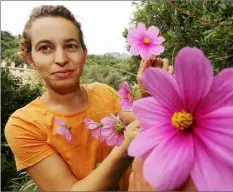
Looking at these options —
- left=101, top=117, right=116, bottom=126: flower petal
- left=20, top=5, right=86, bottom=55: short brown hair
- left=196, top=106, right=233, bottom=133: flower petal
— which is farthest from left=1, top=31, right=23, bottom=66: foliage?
left=196, top=106, right=233, bottom=133: flower petal

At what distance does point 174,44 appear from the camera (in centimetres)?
41

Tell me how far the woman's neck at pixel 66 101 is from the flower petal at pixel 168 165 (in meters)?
0.19

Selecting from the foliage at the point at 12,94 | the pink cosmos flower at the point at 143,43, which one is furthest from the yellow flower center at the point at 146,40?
the foliage at the point at 12,94

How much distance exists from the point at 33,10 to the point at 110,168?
0.66 feet

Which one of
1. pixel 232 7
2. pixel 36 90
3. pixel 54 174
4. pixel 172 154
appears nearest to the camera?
pixel 172 154

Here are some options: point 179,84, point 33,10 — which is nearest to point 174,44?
point 33,10

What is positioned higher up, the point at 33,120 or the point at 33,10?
the point at 33,10

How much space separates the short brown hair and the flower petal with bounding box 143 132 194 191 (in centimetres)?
20

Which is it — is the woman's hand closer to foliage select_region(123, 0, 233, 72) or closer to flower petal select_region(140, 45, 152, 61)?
flower petal select_region(140, 45, 152, 61)

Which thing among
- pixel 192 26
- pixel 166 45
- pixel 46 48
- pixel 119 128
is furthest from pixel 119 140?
pixel 192 26

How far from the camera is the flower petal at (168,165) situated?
13 cm

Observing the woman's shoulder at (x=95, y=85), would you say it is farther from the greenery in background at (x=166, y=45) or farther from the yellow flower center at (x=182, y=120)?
the yellow flower center at (x=182, y=120)

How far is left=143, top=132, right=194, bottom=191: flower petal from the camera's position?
13 centimetres

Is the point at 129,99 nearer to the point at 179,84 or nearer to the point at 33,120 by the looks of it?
the point at 179,84
